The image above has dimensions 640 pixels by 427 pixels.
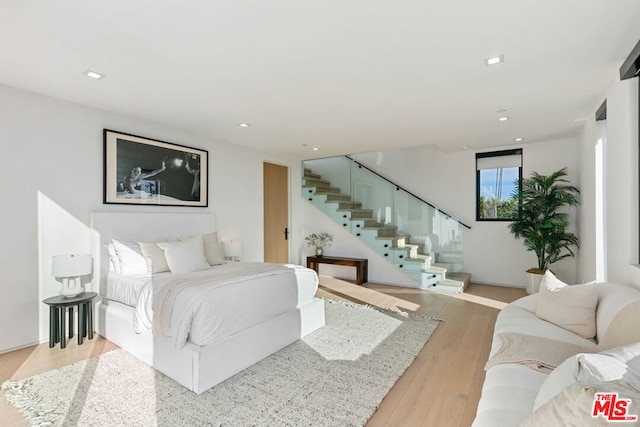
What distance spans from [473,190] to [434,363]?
13.3 ft

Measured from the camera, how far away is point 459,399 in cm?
221

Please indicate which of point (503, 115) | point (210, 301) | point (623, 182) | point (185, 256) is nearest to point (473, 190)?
point (503, 115)

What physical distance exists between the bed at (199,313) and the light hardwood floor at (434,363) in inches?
20.7

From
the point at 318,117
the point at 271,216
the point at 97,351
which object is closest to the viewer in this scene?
the point at 97,351

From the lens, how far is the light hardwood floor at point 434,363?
2.05 m

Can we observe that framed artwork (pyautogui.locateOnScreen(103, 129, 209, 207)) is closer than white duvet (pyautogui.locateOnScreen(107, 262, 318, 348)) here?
No

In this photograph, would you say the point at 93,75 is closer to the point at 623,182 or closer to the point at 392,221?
the point at 623,182

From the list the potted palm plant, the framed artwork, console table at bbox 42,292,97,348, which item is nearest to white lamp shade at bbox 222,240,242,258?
the framed artwork

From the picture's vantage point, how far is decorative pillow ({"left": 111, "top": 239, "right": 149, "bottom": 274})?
3375mm

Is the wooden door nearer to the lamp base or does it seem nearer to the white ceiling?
the white ceiling

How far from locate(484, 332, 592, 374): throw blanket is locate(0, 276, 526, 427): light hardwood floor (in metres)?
0.47

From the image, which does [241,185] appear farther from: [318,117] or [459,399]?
[459,399]

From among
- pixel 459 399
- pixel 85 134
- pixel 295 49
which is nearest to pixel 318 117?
pixel 295 49

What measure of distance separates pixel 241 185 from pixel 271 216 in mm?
1054
